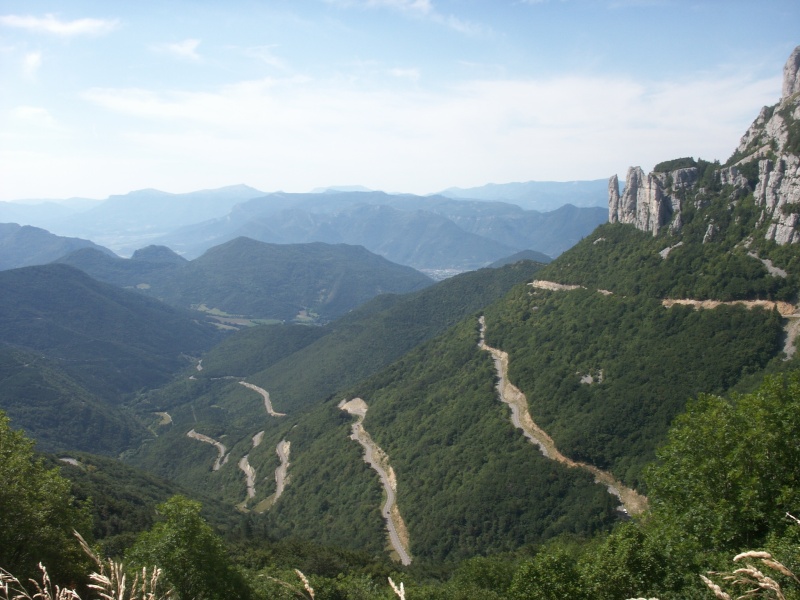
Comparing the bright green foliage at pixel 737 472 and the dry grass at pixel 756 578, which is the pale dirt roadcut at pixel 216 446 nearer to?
the bright green foliage at pixel 737 472

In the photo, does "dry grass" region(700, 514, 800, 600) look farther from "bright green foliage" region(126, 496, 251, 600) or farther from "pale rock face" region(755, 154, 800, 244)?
"pale rock face" region(755, 154, 800, 244)

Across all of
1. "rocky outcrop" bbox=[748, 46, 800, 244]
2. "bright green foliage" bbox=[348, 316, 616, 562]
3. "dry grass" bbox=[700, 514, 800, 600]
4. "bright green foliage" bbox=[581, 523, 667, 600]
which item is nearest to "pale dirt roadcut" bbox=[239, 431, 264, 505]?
"bright green foliage" bbox=[348, 316, 616, 562]

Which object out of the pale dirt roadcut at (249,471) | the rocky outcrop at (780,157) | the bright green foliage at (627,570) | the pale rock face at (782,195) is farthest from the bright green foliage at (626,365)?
the pale dirt roadcut at (249,471)

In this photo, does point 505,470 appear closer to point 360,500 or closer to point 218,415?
point 360,500

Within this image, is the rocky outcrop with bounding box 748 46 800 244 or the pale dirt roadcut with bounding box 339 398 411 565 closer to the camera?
the rocky outcrop with bounding box 748 46 800 244

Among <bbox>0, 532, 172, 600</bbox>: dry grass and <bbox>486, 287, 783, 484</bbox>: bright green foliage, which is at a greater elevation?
<bbox>0, 532, 172, 600</bbox>: dry grass

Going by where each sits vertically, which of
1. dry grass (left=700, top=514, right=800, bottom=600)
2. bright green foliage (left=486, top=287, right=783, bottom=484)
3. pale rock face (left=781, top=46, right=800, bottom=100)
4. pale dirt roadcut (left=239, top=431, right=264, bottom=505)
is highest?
pale rock face (left=781, top=46, right=800, bottom=100)

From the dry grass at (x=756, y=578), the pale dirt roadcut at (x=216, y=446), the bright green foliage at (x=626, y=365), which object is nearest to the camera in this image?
the dry grass at (x=756, y=578)
